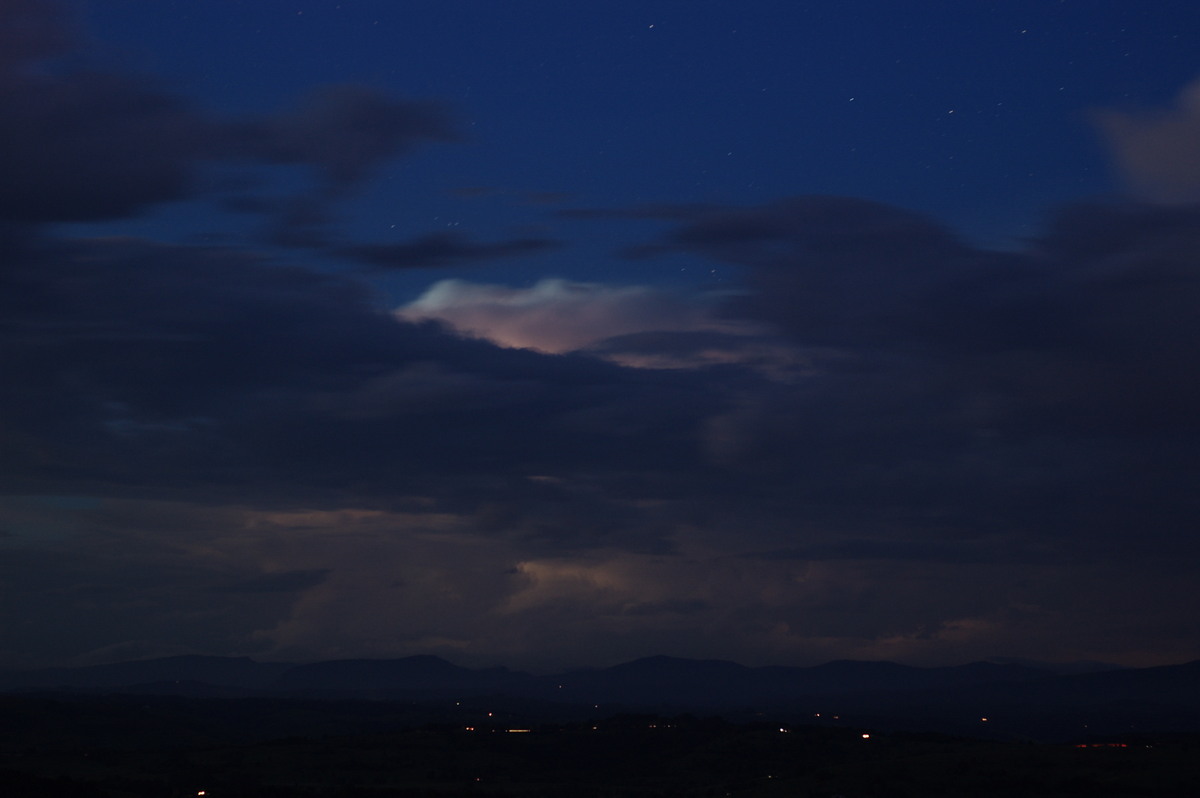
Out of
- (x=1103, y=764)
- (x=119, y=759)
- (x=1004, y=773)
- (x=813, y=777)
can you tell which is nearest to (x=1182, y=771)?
(x=1103, y=764)

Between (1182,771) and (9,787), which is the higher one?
(9,787)

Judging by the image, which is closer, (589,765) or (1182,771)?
(1182,771)

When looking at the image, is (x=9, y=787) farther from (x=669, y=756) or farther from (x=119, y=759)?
(x=669, y=756)

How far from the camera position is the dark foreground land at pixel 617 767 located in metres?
118

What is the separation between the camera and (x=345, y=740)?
18962 cm

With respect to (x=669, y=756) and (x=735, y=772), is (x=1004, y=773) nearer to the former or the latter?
(x=735, y=772)

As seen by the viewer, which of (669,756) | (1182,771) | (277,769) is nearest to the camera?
(1182,771)

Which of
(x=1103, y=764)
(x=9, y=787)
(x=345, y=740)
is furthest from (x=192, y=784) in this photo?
(x=1103, y=764)

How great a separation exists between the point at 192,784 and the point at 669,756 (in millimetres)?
70972

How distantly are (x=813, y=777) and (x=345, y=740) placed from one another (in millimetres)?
83715

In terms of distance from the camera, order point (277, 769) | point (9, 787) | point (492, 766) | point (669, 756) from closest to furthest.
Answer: point (9, 787)
point (277, 769)
point (492, 766)
point (669, 756)

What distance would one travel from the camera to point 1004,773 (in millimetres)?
121562

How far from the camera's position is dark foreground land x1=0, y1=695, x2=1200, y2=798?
387 ft

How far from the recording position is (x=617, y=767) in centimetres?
17700
